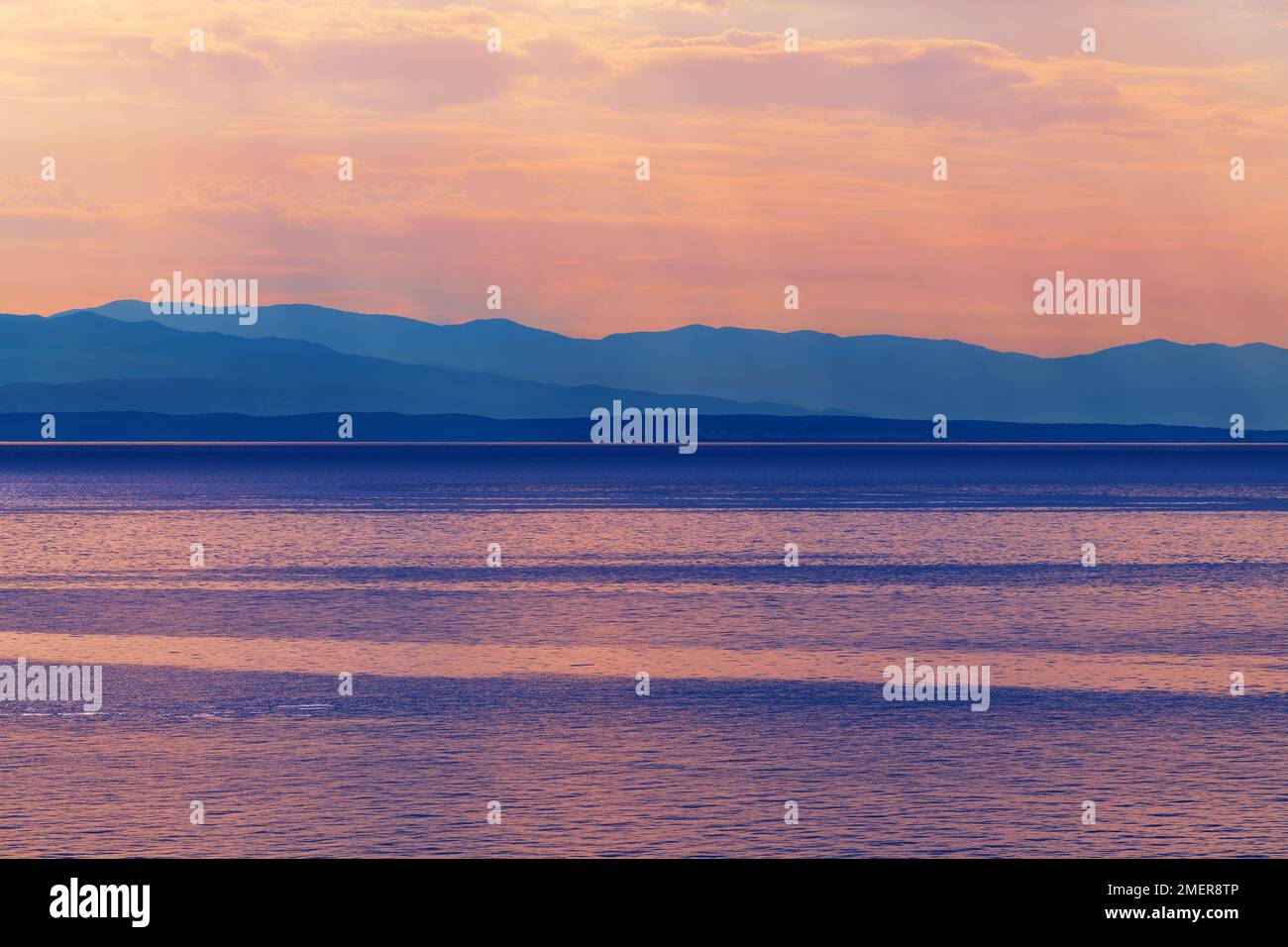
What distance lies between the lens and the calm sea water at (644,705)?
69.6 ft

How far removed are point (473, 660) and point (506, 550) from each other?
39468 millimetres

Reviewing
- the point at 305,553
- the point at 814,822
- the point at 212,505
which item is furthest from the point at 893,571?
the point at 212,505

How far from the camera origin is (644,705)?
30.1 metres

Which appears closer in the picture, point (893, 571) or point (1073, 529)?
point (893, 571)

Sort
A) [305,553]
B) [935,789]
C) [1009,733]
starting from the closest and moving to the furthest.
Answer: [935,789] → [1009,733] → [305,553]

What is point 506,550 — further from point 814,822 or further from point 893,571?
point 814,822

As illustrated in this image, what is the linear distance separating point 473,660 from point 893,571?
2983 cm

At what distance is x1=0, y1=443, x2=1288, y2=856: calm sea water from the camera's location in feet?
69.6

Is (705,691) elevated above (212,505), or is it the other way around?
(212,505)

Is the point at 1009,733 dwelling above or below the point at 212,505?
below

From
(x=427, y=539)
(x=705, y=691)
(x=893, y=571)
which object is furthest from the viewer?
(x=427, y=539)
